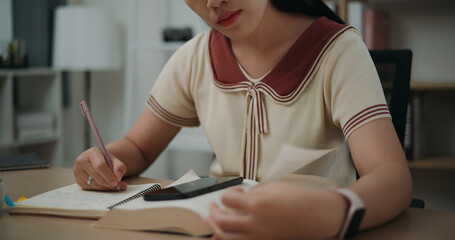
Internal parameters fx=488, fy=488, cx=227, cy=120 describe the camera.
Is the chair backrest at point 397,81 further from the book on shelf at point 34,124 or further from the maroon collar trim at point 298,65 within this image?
the book on shelf at point 34,124

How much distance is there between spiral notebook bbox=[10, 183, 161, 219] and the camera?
82 cm

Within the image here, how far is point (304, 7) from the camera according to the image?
1154mm

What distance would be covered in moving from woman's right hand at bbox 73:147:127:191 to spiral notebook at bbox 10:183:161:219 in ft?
0.05

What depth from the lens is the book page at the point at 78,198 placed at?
85cm

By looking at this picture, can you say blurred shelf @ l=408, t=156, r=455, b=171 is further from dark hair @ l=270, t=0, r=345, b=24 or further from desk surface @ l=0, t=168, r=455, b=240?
desk surface @ l=0, t=168, r=455, b=240

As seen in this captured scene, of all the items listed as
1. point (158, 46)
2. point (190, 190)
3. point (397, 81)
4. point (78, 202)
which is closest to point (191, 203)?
point (190, 190)

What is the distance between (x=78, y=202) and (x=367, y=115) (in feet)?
1.83

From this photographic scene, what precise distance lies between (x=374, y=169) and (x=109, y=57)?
7.80 feet

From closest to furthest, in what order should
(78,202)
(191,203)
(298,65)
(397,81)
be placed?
(191,203) → (78,202) → (298,65) → (397,81)

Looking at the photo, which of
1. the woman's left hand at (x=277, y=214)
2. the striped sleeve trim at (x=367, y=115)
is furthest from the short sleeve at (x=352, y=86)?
the woman's left hand at (x=277, y=214)

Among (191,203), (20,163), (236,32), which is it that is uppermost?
(236,32)

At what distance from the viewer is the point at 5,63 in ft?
9.36

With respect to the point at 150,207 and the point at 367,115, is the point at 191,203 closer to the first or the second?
the point at 150,207

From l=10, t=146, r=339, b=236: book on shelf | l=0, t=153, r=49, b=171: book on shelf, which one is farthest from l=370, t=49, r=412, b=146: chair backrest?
l=0, t=153, r=49, b=171: book on shelf
